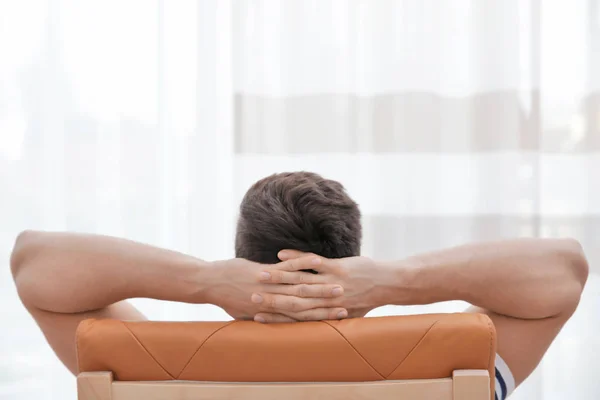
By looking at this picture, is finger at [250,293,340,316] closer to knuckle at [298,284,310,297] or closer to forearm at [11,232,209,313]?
knuckle at [298,284,310,297]

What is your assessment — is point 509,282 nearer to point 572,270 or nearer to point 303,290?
point 572,270

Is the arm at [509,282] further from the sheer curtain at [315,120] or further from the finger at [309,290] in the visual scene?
the sheer curtain at [315,120]

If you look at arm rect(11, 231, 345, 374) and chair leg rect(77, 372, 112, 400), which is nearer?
chair leg rect(77, 372, 112, 400)

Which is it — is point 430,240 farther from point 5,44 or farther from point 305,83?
point 5,44

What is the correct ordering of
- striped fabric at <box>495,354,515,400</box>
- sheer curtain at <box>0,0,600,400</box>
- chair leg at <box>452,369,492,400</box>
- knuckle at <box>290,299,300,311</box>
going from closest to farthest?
chair leg at <box>452,369,492,400</box> → knuckle at <box>290,299,300,311</box> → striped fabric at <box>495,354,515,400</box> → sheer curtain at <box>0,0,600,400</box>

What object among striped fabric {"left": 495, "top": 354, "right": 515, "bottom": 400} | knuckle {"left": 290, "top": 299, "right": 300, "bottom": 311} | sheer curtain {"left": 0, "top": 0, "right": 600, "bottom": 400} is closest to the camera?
knuckle {"left": 290, "top": 299, "right": 300, "bottom": 311}

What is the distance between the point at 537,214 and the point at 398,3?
2.84 ft

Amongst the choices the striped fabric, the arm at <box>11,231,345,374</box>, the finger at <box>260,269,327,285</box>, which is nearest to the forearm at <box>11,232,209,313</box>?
the arm at <box>11,231,345,374</box>

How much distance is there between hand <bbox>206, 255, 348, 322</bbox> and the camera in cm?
102

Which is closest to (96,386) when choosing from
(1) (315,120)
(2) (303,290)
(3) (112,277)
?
(3) (112,277)

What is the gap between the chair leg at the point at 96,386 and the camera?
0.92m

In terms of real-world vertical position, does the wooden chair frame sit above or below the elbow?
below

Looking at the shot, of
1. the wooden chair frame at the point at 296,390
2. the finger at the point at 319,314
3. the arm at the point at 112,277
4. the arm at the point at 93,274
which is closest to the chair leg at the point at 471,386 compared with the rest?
the wooden chair frame at the point at 296,390

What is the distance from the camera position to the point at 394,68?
7.41 ft
